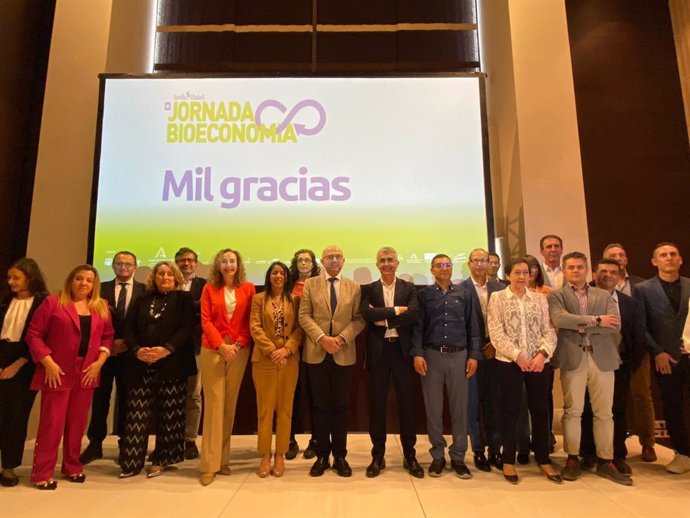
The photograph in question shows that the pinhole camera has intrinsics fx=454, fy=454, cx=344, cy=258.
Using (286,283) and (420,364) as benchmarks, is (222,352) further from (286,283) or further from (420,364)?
(420,364)

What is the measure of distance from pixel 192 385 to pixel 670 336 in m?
3.69

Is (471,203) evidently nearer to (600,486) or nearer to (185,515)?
(600,486)

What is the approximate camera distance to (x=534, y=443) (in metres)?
3.14

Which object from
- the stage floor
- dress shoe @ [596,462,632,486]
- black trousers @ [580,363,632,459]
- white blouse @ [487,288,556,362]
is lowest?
the stage floor

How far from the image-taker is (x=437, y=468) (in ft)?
10.2

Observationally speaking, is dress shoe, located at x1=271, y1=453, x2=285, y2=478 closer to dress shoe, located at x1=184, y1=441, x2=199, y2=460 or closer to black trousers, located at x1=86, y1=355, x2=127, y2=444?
dress shoe, located at x1=184, y1=441, x2=199, y2=460

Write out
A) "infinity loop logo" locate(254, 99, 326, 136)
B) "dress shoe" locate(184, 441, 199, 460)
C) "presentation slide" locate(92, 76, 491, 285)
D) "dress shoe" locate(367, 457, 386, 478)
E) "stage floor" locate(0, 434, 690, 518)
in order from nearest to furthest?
"stage floor" locate(0, 434, 690, 518)
"dress shoe" locate(367, 457, 386, 478)
"dress shoe" locate(184, 441, 199, 460)
"presentation slide" locate(92, 76, 491, 285)
"infinity loop logo" locate(254, 99, 326, 136)

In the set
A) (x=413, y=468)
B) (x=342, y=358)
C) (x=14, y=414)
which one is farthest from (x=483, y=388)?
(x=14, y=414)

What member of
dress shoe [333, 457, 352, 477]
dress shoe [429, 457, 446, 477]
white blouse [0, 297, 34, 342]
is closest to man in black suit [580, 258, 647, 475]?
dress shoe [429, 457, 446, 477]

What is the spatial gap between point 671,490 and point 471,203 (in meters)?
2.90

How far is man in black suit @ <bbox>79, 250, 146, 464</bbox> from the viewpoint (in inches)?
136

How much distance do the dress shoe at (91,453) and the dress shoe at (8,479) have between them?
1.54 feet

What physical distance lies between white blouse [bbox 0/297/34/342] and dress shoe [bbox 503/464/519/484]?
339cm

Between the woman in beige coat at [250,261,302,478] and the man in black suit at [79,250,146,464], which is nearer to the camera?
the woman in beige coat at [250,261,302,478]
